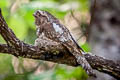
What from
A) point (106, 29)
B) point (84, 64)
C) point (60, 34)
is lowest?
point (84, 64)

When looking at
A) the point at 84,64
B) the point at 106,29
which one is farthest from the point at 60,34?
the point at 106,29

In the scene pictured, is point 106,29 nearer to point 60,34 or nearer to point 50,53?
point 60,34

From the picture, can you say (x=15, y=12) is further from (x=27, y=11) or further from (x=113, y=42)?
(x=113, y=42)

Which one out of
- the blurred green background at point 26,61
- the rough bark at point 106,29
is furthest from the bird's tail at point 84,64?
the rough bark at point 106,29

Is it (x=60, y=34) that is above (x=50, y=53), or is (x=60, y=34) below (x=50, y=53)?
above

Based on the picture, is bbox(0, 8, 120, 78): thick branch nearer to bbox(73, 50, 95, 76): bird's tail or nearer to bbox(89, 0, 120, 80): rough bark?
bbox(73, 50, 95, 76): bird's tail

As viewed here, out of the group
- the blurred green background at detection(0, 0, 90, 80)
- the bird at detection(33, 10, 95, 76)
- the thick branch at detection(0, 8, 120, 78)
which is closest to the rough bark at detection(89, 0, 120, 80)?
the blurred green background at detection(0, 0, 90, 80)

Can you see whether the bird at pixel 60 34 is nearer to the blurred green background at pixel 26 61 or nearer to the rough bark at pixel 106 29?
the blurred green background at pixel 26 61
